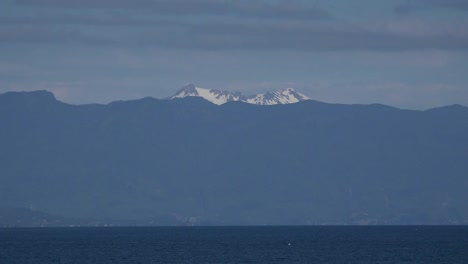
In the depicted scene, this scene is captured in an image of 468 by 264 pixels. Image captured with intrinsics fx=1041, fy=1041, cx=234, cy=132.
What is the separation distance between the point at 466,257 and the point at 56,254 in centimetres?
6493

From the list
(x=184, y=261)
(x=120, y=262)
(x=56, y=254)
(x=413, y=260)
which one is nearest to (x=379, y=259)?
(x=413, y=260)

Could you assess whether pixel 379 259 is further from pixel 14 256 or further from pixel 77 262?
pixel 14 256

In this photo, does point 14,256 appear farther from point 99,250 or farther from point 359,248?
point 359,248

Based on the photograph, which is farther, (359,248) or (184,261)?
(359,248)

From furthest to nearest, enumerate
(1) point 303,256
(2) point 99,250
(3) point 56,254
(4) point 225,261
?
1. (2) point 99,250
2. (3) point 56,254
3. (1) point 303,256
4. (4) point 225,261

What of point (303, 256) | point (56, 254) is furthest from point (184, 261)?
point (56, 254)

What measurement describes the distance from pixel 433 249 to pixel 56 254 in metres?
65.2

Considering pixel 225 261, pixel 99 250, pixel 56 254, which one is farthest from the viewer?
pixel 99 250

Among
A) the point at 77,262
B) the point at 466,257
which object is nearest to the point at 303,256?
the point at 466,257

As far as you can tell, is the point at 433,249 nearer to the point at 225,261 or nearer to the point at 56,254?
the point at 225,261

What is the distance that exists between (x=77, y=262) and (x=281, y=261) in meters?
28.5

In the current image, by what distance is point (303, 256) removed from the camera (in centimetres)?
15762

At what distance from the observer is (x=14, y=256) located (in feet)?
538

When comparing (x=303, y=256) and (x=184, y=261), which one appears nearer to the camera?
(x=184, y=261)
